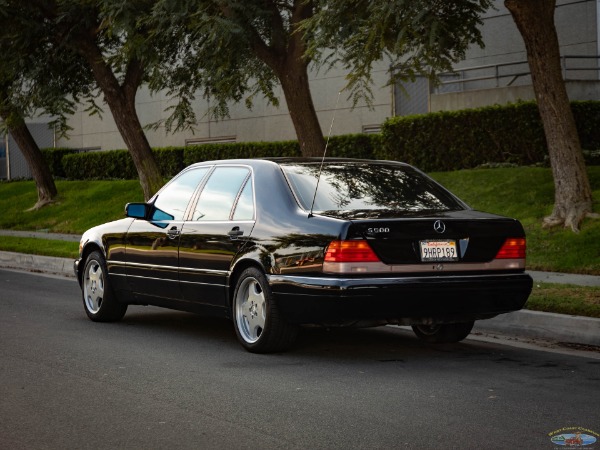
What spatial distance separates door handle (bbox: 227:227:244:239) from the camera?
907cm

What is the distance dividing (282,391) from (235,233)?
2115 mm

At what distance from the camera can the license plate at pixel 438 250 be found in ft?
27.2

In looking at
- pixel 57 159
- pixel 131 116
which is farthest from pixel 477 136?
pixel 57 159

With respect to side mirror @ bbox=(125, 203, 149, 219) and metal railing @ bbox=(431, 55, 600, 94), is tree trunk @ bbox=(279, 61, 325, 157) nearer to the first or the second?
metal railing @ bbox=(431, 55, 600, 94)

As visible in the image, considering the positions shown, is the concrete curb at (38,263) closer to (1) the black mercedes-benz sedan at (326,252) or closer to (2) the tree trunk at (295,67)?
(2) the tree trunk at (295,67)

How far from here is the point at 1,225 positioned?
30.3 meters

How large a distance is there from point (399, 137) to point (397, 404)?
53.3 ft

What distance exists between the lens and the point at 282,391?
7.30 meters

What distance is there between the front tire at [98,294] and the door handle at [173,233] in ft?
4.13

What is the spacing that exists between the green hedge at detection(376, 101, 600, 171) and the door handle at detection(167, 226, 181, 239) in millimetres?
11734

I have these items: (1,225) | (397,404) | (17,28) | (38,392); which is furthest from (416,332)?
(1,225)

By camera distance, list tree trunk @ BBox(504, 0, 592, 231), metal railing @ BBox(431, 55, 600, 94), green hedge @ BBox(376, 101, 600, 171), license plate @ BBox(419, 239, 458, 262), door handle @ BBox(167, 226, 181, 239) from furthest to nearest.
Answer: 1. metal railing @ BBox(431, 55, 600, 94)
2. green hedge @ BBox(376, 101, 600, 171)
3. tree trunk @ BBox(504, 0, 592, 231)
4. door handle @ BBox(167, 226, 181, 239)
5. license plate @ BBox(419, 239, 458, 262)

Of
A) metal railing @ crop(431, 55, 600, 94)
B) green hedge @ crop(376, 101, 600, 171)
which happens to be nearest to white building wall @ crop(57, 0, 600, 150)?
metal railing @ crop(431, 55, 600, 94)

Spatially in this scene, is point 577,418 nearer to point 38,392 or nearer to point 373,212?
point 373,212
